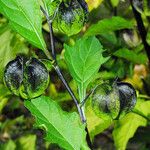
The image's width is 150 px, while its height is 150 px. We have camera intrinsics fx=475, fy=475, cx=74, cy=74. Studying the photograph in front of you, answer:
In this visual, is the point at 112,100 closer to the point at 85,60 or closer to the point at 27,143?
the point at 85,60

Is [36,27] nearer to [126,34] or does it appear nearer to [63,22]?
[63,22]

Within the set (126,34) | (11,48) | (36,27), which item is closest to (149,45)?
(126,34)

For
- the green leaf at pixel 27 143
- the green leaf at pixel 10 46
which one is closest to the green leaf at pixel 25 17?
the green leaf at pixel 10 46

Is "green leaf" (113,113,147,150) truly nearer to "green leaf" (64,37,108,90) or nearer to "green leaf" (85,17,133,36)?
"green leaf" (85,17,133,36)

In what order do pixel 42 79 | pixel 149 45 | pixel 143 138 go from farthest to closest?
pixel 143 138
pixel 149 45
pixel 42 79

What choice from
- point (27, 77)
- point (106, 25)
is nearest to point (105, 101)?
point (27, 77)

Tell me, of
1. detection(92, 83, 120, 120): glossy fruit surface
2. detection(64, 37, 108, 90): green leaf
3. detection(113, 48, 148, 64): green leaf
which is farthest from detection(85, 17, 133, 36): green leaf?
detection(92, 83, 120, 120): glossy fruit surface
